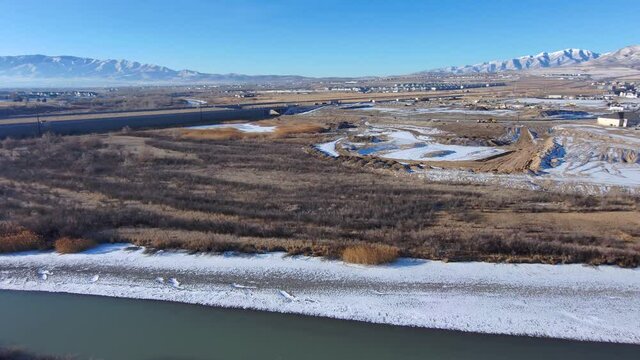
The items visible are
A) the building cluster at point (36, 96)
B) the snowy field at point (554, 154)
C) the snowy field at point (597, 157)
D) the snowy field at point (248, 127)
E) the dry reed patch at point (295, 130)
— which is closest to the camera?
the snowy field at point (554, 154)

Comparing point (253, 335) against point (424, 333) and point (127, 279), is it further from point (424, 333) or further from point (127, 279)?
point (127, 279)

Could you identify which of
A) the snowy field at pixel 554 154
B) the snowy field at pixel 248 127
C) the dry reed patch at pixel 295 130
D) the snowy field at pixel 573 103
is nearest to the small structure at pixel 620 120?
the snowy field at pixel 554 154

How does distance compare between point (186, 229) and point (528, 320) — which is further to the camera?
point (186, 229)

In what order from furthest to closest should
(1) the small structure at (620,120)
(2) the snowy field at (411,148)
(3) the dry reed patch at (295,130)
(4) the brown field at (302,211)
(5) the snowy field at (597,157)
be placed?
(1) the small structure at (620,120)
(3) the dry reed patch at (295,130)
(2) the snowy field at (411,148)
(5) the snowy field at (597,157)
(4) the brown field at (302,211)

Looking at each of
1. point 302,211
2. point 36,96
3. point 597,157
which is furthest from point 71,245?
point 36,96

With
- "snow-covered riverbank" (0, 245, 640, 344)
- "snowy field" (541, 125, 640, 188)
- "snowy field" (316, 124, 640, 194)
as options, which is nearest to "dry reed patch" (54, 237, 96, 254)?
"snow-covered riverbank" (0, 245, 640, 344)

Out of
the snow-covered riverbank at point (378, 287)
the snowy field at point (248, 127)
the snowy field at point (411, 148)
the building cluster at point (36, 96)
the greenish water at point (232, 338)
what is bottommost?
the greenish water at point (232, 338)

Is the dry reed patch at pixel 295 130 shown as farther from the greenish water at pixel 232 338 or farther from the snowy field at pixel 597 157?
the greenish water at pixel 232 338

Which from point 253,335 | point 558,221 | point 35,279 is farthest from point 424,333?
point 35,279
